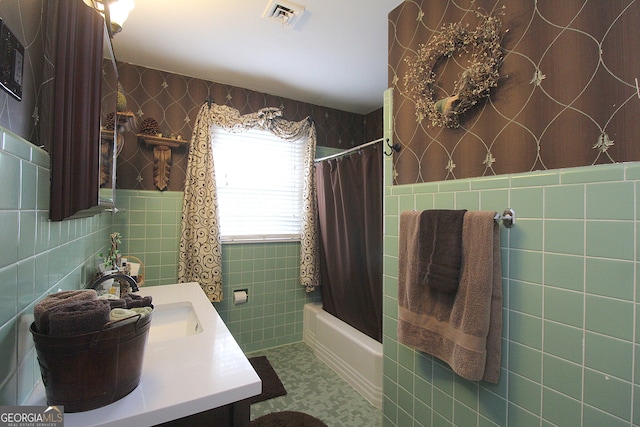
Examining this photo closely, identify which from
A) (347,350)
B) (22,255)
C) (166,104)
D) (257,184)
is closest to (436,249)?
(22,255)

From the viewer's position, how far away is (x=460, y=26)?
1.18 metres

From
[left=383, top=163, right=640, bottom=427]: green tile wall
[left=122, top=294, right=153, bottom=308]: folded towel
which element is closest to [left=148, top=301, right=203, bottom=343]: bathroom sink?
[left=122, top=294, right=153, bottom=308]: folded towel

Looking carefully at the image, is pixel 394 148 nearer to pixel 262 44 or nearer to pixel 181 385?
pixel 262 44

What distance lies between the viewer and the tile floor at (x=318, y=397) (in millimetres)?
1776

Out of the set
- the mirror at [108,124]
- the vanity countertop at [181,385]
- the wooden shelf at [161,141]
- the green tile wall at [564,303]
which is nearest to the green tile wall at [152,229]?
the wooden shelf at [161,141]

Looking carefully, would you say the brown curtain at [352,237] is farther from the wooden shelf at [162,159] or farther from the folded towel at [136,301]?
the folded towel at [136,301]

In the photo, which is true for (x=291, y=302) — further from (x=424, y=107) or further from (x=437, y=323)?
(x=424, y=107)

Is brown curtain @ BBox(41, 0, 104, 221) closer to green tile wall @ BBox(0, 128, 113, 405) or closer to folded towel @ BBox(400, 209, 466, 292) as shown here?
green tile wall @ BBox(0, 128, 113, 405)

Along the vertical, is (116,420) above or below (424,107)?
below

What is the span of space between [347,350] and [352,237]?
89 cm

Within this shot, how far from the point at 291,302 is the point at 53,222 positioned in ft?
7.27

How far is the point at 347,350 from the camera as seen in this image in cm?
219

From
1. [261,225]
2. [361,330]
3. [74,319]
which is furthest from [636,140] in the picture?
[261,225]

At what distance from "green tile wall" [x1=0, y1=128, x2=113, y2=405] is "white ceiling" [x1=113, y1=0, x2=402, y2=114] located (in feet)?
4.43
